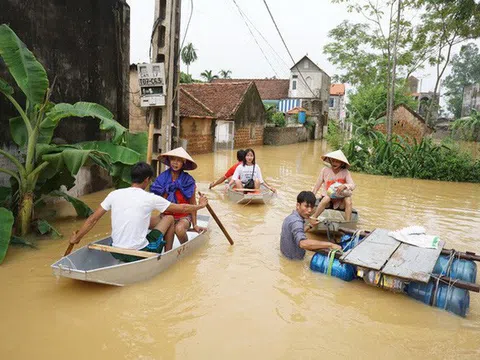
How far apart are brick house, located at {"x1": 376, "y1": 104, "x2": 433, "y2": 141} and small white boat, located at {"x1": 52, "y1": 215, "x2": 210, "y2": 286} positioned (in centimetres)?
2227

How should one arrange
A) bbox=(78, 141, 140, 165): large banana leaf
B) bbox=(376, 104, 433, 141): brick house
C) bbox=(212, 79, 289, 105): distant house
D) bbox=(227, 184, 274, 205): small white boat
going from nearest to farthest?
bbox=(78, 141, 140, 165): large banana leaf → bbox=(227, 184, 274, 205): small white boat → bbox=(376, 104, 433, 141): brick house → bbox=(212, 79, 289, 105): distant house

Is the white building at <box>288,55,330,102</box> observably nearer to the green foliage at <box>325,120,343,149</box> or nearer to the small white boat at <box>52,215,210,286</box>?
the green foliage at <box>325,120,343,149</box>

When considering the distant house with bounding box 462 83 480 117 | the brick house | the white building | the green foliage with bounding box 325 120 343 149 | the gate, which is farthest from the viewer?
the white building

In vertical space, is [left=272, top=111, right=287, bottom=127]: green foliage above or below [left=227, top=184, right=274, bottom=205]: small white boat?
above

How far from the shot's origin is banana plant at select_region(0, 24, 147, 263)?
530 centimetres

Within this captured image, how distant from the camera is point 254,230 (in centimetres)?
771

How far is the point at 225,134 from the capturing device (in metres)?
23.9

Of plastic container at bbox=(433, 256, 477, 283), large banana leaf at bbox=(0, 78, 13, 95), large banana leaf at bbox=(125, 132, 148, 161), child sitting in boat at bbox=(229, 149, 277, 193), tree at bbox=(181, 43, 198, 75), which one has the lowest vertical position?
plastic container at bbox=(433, 256, 477, 283)

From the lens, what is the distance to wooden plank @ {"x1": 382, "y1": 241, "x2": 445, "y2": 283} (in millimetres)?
4438

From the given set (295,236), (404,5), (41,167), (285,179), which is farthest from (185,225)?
(404,5)

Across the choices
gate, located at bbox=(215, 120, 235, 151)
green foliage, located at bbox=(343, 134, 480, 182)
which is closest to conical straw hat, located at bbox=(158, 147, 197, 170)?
green foliage, located at bbox=(343, 134, 480, 182)

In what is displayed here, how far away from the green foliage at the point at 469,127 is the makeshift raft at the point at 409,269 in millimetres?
26175

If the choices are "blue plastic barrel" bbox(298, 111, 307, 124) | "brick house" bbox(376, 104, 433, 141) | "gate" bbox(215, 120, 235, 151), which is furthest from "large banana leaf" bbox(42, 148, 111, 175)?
"blue plastic barrel" bbox(298, 111, 307, 124)

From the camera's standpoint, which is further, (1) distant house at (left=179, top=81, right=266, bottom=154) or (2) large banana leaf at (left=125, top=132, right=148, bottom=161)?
(1) distant house at (left=179, top=81, right=266, bottom=154)
